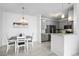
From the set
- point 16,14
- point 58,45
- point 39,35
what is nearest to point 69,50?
point 58,45

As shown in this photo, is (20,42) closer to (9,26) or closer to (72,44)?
(9,26)

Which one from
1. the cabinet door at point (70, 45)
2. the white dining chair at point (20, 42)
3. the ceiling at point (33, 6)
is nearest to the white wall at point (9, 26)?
the ceiling at point (33, 6)

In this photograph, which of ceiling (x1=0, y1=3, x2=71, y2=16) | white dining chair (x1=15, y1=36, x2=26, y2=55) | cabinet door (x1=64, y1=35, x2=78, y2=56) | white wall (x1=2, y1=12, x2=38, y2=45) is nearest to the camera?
ceiling (x1=0, y1=3, x2=71, y2=16)

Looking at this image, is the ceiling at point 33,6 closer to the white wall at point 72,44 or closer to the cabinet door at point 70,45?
the white wall at point 72,44

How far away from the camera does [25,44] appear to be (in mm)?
3816

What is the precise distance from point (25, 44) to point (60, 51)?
5.87ft

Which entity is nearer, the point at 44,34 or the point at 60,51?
the point at 60,51

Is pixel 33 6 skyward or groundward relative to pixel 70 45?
skyward

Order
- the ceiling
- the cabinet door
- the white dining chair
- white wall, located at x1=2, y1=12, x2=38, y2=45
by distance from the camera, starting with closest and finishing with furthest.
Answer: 1. the ceiling
2. the cabinet door
3. the white dining chair
4. white wall, located at x1=2, y1=12, x2=38, y2=45

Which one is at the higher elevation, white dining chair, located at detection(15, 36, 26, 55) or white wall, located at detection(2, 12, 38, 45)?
white wall, located at detection(2, 12, 38, 45)

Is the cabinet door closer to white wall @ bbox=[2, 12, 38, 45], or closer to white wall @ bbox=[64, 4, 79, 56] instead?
white wall @ bbox=[64, 4, 79, 56]

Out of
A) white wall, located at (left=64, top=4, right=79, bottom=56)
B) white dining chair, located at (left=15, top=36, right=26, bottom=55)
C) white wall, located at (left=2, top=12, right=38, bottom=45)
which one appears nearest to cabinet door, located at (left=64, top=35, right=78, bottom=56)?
white wall, located at (left=64, top=4, right=79, bottom=56)

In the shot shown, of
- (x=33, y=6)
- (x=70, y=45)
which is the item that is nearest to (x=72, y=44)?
(x=70, y=45)

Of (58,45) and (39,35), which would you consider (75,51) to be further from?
(39,35)
